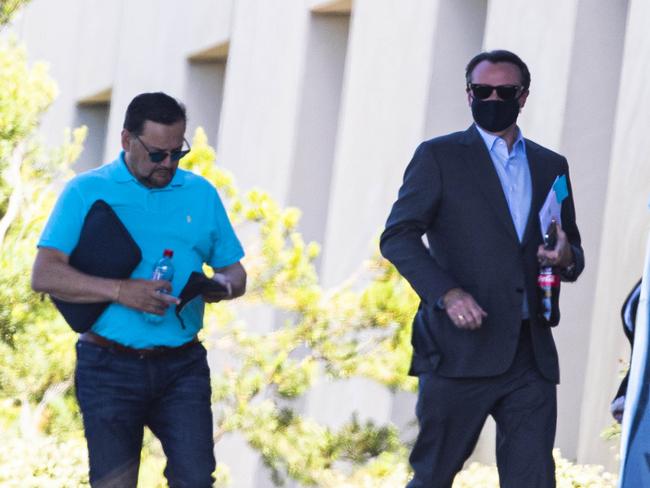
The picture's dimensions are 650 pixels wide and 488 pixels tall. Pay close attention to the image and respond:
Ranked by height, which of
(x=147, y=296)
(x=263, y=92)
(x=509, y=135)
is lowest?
(x=147, y=296)

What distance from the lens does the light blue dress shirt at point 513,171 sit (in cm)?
506

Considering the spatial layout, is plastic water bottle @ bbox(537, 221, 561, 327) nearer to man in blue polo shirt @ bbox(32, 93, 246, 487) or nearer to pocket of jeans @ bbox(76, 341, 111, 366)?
man in blue polo shirt @ bbox(32, 93, 246, 487)

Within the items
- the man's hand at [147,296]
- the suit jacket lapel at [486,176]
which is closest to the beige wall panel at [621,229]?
the suit jacket lapel at [486,176]

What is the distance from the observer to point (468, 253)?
16.4ft

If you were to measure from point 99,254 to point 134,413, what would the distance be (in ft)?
1.73

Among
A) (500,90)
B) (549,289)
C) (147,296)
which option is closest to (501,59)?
(500,90)

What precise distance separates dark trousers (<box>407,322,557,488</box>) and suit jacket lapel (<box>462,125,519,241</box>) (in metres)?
0.35

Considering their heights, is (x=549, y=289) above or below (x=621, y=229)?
below

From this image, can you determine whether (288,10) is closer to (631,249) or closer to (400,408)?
(400,408)

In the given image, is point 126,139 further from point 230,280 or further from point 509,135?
point 509,135

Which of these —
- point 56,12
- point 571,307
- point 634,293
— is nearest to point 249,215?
point 571,307

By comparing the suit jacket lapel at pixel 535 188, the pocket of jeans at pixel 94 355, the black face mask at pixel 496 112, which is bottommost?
the pocket of jeans at pixel 94 355

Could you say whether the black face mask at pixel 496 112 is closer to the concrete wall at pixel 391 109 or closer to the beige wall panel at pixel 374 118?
the concrete wall at pixel 391 109

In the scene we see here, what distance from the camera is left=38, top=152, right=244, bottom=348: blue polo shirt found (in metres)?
5.06
